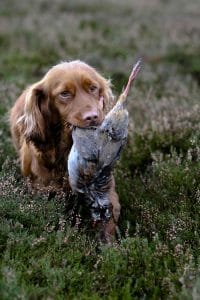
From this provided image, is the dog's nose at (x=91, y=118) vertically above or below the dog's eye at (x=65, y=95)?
below

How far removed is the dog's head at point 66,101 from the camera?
4.04 meters

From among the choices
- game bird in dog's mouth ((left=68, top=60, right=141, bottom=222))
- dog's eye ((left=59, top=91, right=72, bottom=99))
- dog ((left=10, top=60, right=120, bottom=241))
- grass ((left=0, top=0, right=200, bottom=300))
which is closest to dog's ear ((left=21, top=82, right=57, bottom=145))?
dog ((left=10, top=60, right=120, bottom=241))

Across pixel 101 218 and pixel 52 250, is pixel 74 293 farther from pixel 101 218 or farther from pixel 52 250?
pixel 101 218

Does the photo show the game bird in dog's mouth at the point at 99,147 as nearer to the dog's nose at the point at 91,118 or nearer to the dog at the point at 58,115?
the dog's nose at the point at 91,118

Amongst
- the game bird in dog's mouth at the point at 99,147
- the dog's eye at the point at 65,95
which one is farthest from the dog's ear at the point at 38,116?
the game bird in dog's mouth at the point at 99,147

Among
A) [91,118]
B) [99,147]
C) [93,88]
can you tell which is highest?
[93,88]

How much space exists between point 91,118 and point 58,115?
594 millimetres

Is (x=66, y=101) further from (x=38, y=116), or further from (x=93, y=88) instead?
(x=38, y=116)

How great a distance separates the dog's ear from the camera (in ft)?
14.9

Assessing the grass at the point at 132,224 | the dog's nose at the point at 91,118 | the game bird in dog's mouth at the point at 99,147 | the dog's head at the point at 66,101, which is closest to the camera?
the grass at the point at 132,224

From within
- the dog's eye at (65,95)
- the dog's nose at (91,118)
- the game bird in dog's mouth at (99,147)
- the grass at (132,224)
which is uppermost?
the dog's eye at (65,95)

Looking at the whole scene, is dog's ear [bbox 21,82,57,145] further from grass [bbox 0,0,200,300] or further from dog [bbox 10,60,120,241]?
grass [bbox 0,0,200,300]

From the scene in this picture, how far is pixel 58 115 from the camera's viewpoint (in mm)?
4402

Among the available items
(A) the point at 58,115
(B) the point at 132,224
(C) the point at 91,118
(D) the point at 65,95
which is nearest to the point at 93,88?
(D) the point at 65,95
